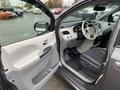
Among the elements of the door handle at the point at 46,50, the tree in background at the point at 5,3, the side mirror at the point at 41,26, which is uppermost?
the tree in background at the point at 5,3

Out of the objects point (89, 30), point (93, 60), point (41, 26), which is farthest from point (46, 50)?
point (89, 30)

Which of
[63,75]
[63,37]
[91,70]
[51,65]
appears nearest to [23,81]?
[51,65]

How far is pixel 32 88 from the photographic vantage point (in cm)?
164

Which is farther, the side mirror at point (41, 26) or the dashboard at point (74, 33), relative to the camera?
the dashboard at point (74, 33)

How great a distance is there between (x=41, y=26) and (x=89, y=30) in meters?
1.32

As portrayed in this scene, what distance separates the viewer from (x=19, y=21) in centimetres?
156

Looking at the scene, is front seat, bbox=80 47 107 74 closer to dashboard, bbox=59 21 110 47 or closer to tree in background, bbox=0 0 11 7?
dashboard, bbox=59 21 110 47

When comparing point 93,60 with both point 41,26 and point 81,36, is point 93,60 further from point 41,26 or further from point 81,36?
point 41,26

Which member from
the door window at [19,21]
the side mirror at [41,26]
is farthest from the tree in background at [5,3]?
the side mirror at [41,26]

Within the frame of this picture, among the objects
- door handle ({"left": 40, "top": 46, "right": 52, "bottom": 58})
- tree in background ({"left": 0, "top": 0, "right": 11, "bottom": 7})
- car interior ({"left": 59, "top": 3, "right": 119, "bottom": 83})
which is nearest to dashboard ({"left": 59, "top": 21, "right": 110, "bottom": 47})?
car interior ({"left": 59, "top": 3, "right": 119, "bottom": 83})

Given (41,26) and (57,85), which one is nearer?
(41,26)

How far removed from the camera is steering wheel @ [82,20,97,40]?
2990 millimetres

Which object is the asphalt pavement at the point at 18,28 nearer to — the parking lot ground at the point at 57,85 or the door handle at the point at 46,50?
the door handle at the point at 46,50

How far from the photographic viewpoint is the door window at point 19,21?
4.53 feet
